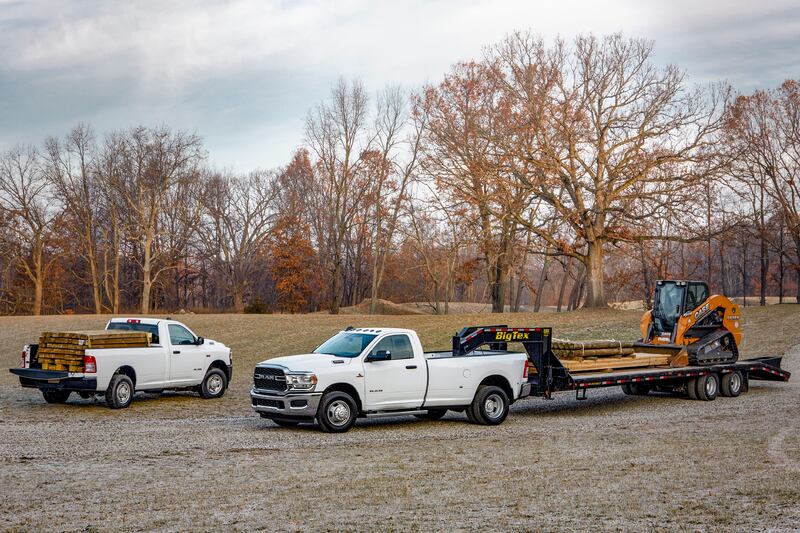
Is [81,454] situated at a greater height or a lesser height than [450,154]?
lesser

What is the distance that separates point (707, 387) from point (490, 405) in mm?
7143

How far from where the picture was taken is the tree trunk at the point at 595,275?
45.5 meters

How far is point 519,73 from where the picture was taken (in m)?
43.5

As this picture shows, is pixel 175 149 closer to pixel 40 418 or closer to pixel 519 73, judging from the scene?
pixel 519 73

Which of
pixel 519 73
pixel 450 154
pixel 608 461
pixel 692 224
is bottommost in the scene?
pixel 608 461

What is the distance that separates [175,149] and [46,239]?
47.6ft

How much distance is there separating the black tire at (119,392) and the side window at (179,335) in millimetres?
1585

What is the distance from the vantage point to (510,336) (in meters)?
17.4

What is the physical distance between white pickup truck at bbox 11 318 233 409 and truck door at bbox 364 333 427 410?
6358 mm

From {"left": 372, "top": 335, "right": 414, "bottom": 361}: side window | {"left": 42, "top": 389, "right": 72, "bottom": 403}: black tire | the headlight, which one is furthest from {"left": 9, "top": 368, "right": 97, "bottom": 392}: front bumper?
{"left": 372, "top": 335, "right": 414, "bottom": 361}: side window

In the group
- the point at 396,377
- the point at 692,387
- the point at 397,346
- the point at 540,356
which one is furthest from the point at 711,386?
the point at 396,377

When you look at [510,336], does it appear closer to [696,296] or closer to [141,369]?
[696,296]

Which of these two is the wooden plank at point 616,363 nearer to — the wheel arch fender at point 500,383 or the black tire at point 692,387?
the black tire at point 692,387

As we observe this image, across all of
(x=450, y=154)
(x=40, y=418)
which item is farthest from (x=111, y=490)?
(x=450, y=154)
